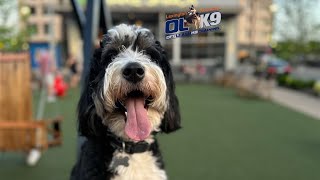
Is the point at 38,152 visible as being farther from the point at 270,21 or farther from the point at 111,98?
the point at 270,21

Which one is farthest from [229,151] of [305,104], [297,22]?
[297,22]

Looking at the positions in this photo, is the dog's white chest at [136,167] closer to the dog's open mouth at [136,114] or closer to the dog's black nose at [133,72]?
the dog's open mouth at [136,114]

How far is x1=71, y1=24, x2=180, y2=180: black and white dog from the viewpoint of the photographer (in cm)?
210

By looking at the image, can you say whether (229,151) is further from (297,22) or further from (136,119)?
(297,22)

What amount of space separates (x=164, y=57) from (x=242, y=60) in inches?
1899

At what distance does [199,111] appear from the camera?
35.5 ft

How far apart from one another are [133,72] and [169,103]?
0.46 m

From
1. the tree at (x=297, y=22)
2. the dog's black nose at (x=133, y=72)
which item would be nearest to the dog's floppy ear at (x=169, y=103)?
the dog's black nose at (x=133, y=72)

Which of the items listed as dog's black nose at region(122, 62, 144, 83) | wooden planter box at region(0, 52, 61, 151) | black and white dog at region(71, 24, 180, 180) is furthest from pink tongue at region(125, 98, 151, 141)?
wooden planter box at region(0, 52, 61, 151)

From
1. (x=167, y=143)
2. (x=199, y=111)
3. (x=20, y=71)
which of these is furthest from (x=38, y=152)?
(x=199, y=111)

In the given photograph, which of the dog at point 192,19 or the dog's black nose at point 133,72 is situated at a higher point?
the dog at point 192,19

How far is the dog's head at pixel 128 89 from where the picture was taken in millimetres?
2084

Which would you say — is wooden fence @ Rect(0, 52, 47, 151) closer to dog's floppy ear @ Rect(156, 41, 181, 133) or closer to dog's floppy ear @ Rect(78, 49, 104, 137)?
dog's floppy ear @ Rect(78, 49, 104, 137)

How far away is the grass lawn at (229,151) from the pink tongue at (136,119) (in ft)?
9.00
